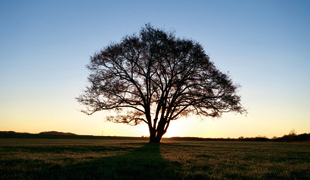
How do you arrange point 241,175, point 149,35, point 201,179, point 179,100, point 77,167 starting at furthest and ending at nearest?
point 179,100 < point 149,35 < point 77,167 < point 241,175 < point 201,179

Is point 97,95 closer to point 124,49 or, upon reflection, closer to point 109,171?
point 124,49

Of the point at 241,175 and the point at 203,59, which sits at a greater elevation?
the point at 203,59

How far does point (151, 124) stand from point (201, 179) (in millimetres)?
23848

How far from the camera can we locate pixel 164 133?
30.4 m

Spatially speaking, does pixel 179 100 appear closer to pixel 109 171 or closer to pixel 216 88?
pixel 216 88

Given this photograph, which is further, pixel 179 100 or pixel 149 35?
pixel 179 100

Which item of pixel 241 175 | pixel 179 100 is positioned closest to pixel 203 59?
pixel 179 100

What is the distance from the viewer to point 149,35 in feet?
90.8

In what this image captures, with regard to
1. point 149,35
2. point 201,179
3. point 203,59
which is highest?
point 149,35

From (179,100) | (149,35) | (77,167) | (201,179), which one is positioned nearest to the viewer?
(201,179)

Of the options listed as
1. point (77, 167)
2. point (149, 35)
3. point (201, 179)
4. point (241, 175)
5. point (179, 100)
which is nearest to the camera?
point (201, 179)

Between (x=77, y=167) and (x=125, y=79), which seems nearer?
(x=77, y=167)

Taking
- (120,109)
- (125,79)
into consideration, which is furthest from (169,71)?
(120,109)

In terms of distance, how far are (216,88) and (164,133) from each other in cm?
991
